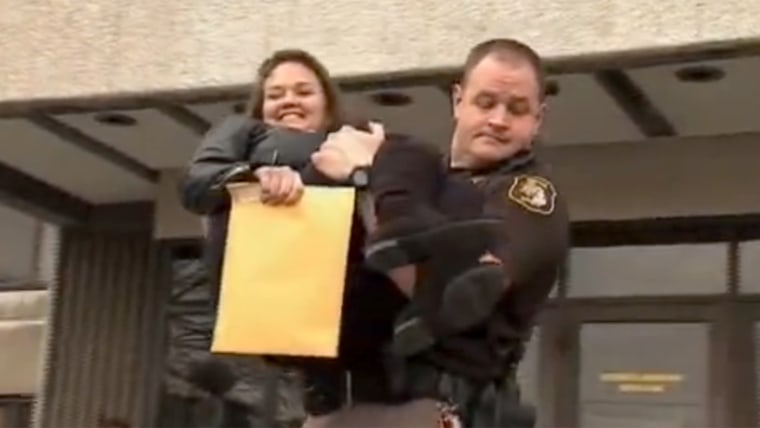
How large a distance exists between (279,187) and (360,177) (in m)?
0.15

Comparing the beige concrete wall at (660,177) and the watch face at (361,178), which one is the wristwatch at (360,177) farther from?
the beige concrete wall at (660,177)

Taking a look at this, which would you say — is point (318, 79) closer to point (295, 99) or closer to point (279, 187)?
point (295, 99)

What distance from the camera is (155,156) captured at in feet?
30.6

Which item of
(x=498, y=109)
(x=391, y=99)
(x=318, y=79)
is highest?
(x=391, y=99)

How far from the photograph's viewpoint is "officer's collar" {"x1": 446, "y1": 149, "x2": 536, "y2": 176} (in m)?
2.86

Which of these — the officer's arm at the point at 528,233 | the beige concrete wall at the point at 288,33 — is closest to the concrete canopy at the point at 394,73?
the beige concrete wall at the point at 288,33

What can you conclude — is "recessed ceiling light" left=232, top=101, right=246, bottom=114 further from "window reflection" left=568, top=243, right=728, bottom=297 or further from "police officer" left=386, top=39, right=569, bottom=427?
"police officer" left=386, top=39, right=569, bottom=427

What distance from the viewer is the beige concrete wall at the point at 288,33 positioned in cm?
698

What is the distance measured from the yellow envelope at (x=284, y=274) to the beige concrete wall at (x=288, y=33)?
172 inches

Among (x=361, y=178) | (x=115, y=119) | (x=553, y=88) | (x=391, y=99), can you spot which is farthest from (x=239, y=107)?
(x=361, y=178)

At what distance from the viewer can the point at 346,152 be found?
2.83 m

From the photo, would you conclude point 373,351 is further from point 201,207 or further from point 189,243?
point 189,243

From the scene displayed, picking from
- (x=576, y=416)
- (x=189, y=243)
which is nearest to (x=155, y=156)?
(x=189, y=243)

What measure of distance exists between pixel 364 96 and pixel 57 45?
1754 mm
